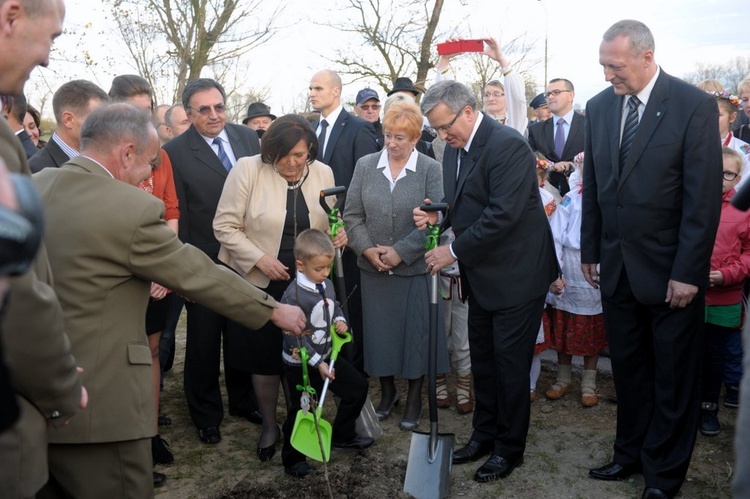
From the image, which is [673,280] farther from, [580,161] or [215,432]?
[215,432]

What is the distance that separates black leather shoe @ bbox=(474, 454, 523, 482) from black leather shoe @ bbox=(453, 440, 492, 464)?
175 mm

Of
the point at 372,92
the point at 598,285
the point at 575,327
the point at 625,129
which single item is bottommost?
the point at 575,327

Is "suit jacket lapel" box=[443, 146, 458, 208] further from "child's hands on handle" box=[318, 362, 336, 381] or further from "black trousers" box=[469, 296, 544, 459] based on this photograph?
"child's hands on handle" box=[318, 362, 336, 381]

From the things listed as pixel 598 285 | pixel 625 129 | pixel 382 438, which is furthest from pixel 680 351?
pixel 382 438

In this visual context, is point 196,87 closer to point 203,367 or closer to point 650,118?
point 203,367

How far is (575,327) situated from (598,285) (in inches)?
39.0

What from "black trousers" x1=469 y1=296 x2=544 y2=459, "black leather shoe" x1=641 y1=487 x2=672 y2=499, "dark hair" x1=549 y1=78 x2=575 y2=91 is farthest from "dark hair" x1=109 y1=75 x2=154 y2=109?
"dark hair" x1=549 y1=78 x2=575 y2=91

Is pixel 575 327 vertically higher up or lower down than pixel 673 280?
lower down

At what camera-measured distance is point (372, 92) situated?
8172mm

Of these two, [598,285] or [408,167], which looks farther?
[408,167]

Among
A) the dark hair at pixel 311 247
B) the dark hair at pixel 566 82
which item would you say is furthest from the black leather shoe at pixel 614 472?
the dark hair at pixel 566 82

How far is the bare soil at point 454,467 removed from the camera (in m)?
4.11

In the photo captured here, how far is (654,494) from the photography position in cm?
388

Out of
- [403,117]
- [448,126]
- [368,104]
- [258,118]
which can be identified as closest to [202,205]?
[403,117]
